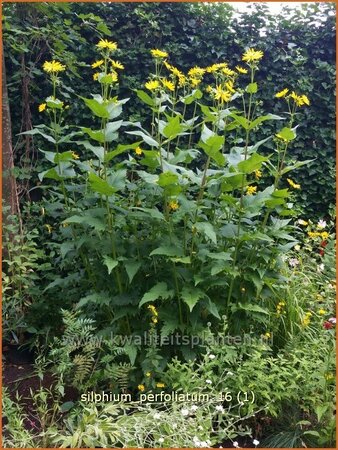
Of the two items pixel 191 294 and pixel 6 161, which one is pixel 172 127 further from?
pixel 6 161

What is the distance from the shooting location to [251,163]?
239 centimetres

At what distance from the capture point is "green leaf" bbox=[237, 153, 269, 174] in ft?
7.74

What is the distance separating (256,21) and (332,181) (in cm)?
156

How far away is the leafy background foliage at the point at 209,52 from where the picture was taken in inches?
158

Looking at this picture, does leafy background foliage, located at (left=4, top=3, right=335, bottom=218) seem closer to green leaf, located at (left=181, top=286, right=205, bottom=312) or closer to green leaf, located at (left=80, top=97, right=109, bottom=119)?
green leaf, located at (left=80, top=97, right=109, bottom=119)

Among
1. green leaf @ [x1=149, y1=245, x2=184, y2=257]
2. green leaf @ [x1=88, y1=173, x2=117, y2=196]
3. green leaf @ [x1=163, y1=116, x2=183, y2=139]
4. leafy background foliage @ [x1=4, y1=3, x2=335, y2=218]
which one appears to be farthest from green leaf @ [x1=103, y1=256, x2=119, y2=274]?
leafy background foliage @ [x1=4, y1=3, x2=335, y2=218]

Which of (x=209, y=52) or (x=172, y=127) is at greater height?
(x=209, y=52)

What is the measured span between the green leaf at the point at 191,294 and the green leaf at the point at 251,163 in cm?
61

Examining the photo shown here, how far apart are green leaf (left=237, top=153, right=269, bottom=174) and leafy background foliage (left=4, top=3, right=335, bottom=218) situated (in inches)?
74.5

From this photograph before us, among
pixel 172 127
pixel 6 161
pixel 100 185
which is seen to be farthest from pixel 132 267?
pixel 6 161

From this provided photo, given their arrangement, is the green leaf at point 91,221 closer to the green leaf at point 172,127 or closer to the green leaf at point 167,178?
the green leaf at point 167,178

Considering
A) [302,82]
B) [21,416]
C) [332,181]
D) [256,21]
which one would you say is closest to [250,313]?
[21,416]

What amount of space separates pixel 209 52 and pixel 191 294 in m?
2.73

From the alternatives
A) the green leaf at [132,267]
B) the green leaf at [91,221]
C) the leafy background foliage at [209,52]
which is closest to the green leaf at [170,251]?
the green leaf at [132,267]
